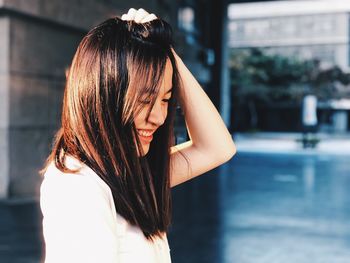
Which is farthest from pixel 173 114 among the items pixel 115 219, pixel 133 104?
pixel 115 219

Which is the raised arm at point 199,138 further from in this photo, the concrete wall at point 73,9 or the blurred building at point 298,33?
the blurred building at point 298,33

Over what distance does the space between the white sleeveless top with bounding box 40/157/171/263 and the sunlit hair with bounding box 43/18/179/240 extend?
0.05 m

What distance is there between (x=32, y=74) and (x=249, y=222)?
4.18 m

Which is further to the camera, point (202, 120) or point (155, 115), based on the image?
point (202, 120)

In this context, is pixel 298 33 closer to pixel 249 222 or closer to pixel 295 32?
pixel 295 32

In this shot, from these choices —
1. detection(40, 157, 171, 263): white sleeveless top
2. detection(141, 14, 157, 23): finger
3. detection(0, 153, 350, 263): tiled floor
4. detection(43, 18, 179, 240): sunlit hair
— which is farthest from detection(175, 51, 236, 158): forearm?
detection(0, 153, 350, 263): tiled floor

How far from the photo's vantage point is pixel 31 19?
8562 mm

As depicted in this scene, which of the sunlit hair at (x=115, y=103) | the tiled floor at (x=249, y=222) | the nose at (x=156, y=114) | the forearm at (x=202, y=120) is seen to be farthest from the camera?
the tiled floor at (x=249, y=222)

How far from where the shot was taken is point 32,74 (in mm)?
8633

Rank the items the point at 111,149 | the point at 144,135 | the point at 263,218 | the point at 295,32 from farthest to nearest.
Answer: the point at 295,32 → the point at 263,218 → the point at 144,135 → the point at 111,149

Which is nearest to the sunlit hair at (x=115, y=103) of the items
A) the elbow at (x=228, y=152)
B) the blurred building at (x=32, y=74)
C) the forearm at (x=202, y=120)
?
the forearm at (x=202, y=120)

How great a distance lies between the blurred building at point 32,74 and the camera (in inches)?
320

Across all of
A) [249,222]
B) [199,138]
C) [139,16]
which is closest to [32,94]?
[249,222]

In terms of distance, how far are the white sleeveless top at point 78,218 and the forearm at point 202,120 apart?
1.59 ft
